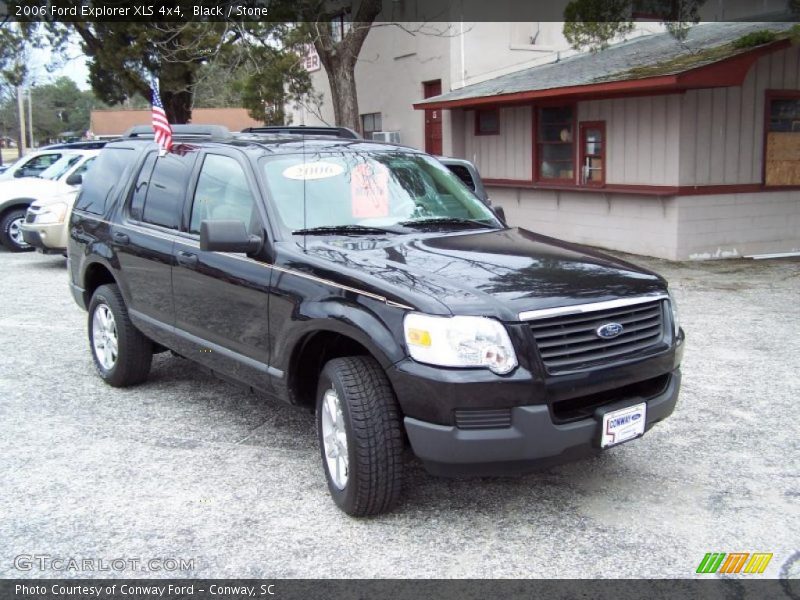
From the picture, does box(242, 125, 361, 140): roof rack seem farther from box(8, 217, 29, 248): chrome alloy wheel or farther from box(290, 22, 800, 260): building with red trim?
box(8, 217, 29, 248): chrome alloy wheel

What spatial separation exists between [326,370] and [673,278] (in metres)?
8.18

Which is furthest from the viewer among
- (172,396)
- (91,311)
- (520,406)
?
(91,311)

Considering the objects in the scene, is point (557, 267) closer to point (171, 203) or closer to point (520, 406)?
point (520, 406)

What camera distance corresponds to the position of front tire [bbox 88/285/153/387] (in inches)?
243

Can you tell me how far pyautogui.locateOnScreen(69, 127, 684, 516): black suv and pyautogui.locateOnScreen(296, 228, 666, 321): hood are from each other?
0.04 feet

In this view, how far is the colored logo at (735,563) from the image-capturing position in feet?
11.9

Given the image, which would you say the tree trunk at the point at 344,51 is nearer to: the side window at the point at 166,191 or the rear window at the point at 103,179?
the rear window at the point at 103,179

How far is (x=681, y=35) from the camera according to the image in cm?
1106

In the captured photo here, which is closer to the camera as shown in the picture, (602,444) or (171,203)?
(602,444)

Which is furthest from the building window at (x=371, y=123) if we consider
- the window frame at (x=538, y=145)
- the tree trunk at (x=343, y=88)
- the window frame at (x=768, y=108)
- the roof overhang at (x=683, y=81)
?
the window frame at (x=768, y=108)

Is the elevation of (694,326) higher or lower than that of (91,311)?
lower

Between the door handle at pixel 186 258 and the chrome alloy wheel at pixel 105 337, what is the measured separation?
118 centimetres

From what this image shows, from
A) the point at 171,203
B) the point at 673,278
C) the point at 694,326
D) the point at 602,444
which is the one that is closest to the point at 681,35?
the point at 673,278

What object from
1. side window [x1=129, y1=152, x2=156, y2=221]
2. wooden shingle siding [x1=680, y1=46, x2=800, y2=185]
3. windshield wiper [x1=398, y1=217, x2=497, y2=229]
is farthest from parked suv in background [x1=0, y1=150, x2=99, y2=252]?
windshield wiper [x1=398, y1=217, x2=497, y2=229]
